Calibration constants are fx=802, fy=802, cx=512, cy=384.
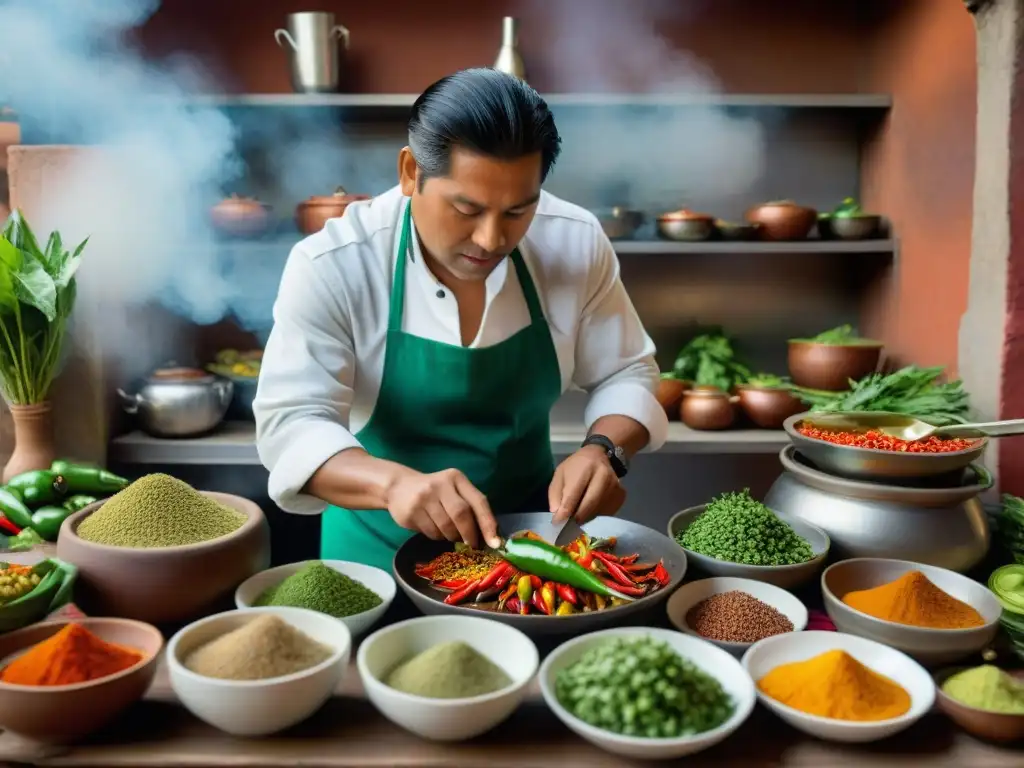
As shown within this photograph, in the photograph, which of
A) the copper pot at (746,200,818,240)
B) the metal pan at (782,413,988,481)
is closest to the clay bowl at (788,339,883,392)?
the copper pot at (746,200,818,240)

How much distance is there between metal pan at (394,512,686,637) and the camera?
124 centimetres

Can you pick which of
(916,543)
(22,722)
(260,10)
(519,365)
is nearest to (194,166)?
(260,10)

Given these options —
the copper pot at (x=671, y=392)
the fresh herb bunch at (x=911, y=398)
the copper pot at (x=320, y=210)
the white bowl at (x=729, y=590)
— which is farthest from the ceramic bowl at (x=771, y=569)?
the copper pot at (x=320, y=210)

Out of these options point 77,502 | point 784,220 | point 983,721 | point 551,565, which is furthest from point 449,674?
point 784,220

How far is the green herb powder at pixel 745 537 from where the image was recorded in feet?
4.90

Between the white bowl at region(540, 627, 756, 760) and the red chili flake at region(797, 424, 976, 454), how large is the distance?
2.11ft

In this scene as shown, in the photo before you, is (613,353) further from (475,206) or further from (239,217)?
(239,217)

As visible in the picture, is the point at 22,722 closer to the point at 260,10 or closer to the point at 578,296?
the point at 578,296

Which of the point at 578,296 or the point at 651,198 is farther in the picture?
the point at 651,198

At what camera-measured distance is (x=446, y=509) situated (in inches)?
55.7

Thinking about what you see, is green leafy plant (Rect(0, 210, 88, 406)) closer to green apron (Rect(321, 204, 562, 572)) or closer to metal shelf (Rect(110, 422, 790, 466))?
metal shelf (Rect(110, 422, 790, 466))

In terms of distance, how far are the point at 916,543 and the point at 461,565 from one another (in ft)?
2.83

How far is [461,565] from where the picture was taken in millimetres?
1492

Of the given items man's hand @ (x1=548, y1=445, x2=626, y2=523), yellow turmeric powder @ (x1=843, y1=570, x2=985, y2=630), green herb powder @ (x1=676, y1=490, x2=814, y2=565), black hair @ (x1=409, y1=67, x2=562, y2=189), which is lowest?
yellow turmeric powder @ (x1=843, y1=570, x2=985, y2=630)
